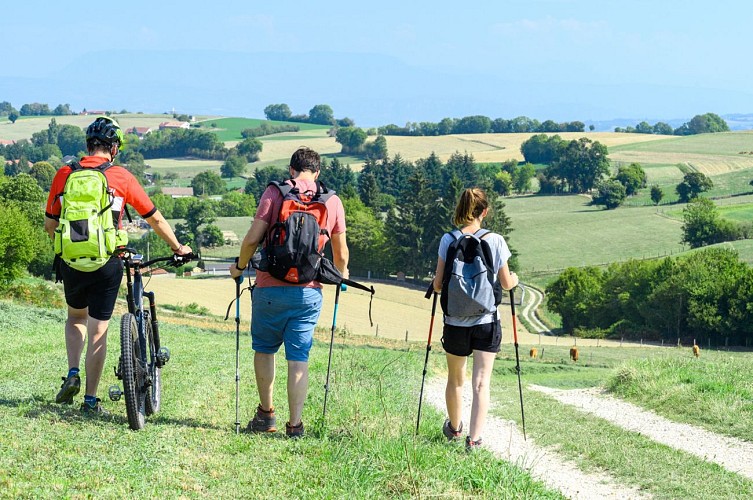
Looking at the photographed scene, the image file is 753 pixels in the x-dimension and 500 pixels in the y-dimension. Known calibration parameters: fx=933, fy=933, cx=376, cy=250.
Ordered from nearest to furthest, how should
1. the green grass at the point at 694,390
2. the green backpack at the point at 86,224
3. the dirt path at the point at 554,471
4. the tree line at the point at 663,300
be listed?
1. the green backpack at the point at 86,224
2. the dirt path at the point at 554,471
3. the green grass at the point at 694,390
4. the tree line at the point at 663,300

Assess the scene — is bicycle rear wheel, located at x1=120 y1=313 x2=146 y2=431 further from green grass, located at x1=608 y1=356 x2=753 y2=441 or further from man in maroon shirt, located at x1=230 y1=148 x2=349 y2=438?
green grass, located at x1=608 y1=356 x2=753 y2=441

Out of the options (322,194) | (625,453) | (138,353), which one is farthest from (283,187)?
(625,453)

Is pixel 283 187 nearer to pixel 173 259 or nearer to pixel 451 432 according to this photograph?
pixel 173 259

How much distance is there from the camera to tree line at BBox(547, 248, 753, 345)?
261ft

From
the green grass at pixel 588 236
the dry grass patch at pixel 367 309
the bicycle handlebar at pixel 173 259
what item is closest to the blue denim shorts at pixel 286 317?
the bicycle handlebar at pixel 173 259

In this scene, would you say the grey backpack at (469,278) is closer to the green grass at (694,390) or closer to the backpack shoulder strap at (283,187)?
the backpack shoulder strap at (283,187)

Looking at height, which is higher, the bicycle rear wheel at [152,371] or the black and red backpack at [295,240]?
the black and red backpack at [295,240]

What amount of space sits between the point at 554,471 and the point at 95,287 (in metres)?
5.60

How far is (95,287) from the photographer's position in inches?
357

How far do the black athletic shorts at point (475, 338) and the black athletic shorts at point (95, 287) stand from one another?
336cm

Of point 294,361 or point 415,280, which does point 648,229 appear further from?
point 294,361

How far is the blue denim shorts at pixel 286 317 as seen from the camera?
8977mm

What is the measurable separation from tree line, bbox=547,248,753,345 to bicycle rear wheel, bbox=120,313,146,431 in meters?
75.1

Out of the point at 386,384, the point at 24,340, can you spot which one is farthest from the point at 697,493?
the point at 24,340
